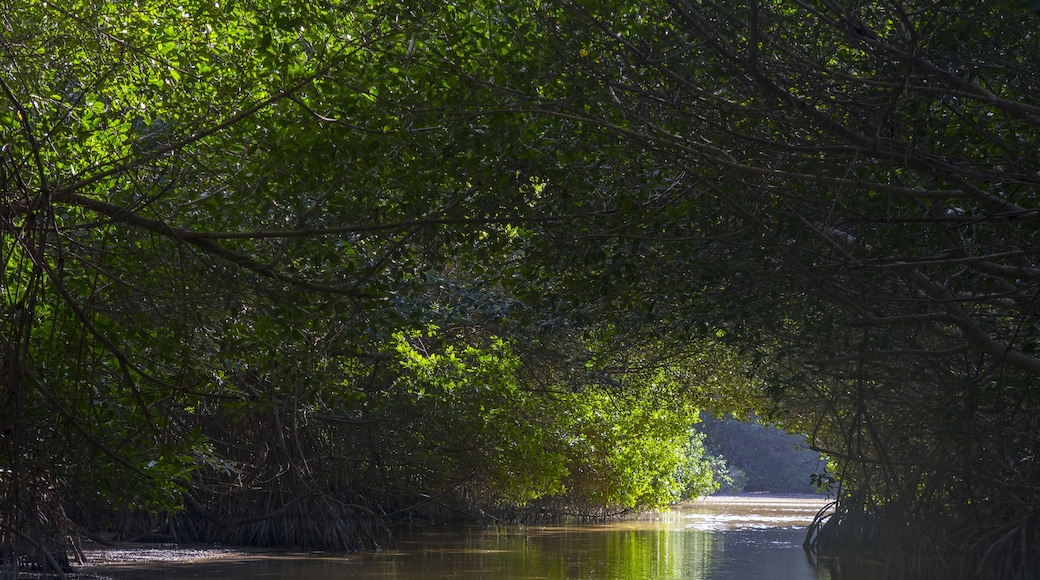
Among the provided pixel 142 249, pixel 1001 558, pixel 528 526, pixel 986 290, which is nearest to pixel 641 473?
pixel 528 526

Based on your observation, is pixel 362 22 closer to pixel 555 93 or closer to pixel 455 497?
pixel 555 93

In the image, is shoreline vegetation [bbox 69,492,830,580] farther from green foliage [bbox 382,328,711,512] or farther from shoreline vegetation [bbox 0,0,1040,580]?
shoreline vegetation [bbox 0,0,1040,580]

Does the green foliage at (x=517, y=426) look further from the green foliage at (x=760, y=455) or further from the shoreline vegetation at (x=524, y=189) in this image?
the green foliage at (x=760, y=455)

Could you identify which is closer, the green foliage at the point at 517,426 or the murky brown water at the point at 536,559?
the murky brown water at the point at 536,559

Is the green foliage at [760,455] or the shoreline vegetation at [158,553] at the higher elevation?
the green foliage at [760,455]

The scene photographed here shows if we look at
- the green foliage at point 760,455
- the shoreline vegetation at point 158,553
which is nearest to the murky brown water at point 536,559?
the shoreline vegetation at point 158,553

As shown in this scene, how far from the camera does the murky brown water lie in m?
11.5

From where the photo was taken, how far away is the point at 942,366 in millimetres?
7895

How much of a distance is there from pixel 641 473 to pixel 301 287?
14.7m

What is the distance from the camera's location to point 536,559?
13.5 m

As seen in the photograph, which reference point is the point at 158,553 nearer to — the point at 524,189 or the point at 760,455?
the point at 524,189

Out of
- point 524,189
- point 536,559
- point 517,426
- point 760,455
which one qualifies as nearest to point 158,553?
point 536,559

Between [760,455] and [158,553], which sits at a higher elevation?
[760,455]

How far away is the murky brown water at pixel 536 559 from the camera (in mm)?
11531
